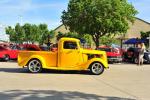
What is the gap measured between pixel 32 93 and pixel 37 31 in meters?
76.5

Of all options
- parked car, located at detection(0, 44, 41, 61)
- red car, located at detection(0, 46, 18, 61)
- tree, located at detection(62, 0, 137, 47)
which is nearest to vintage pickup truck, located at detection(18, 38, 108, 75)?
parked car, located at detection(0, 44, 41, 61)

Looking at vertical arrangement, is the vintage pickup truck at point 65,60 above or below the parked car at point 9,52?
below

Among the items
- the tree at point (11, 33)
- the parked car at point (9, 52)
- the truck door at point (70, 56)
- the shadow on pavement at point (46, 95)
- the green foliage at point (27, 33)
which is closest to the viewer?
the shadow on pavement at point (46, 95)

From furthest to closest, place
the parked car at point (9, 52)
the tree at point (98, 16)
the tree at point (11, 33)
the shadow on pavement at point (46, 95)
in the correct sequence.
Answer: the tree at point (11, 33) → the tree at point (98, 16) → the parked car at point (9, 52) → the shadow on pavement at point (46, 95)

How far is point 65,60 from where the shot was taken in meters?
19.9

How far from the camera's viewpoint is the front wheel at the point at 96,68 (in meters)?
19.7

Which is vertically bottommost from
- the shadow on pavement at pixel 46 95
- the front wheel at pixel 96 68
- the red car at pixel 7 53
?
the shadow on pavement at pixel 46 95

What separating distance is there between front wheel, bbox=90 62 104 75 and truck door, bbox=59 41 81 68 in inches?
29.0

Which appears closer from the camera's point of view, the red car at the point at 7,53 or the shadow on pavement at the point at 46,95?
the shadow on pavement at the point at 46,95

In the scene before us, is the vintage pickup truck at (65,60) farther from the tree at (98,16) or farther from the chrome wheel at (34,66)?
the tree at (98,16)

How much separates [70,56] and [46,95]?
8.09 meters

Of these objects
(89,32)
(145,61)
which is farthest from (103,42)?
(145,61)

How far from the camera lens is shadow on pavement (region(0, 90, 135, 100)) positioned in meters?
11.3

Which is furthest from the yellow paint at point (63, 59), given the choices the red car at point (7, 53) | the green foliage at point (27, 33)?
the green foliage at point (27, 33)
